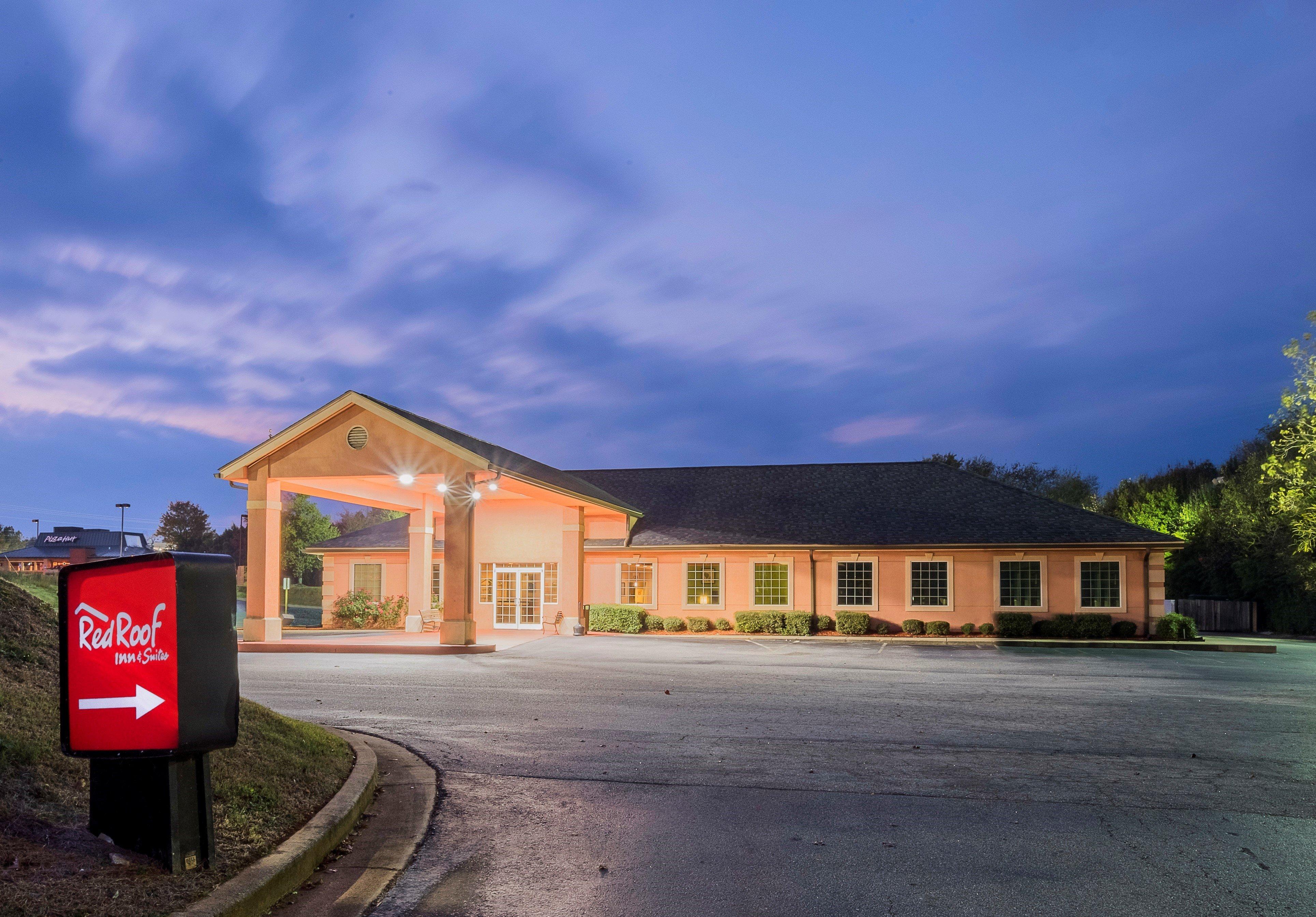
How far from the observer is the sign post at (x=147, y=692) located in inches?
187

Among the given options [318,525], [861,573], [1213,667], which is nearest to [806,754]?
[1213,667]

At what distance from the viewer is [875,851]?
600 cm

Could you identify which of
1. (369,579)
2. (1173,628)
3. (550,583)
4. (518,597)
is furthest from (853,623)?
(369,579)

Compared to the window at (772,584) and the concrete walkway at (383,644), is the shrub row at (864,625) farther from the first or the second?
the concrete walkway at (383,644)

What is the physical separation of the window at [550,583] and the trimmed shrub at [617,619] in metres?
1.61

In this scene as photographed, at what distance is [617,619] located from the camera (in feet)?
99.6

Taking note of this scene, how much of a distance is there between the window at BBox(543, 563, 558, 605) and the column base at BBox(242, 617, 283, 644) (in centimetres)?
901

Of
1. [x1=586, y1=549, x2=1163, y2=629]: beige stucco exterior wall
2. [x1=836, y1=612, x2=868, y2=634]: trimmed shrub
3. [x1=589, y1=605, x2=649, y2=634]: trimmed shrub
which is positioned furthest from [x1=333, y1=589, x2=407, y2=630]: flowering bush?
[x1=836, y1=612, x2=868, y2=634]: trimmed shrub

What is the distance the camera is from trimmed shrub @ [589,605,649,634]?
99.5ft

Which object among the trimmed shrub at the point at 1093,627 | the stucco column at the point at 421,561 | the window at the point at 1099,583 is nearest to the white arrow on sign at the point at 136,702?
the stucco column at the point at 421,561

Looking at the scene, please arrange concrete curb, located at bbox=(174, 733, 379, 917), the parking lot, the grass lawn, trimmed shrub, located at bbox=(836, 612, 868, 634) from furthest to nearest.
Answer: trimmed shrub, located at bbox=(836, 612, 868, 634), the parking lot, concrete curb, located at bbox=(174, 733, 379, 917), the grass lawn

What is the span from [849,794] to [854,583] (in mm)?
23690

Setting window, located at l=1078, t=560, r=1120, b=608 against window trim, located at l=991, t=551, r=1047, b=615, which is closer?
window, located at l=1078, t=560, r=1120, b=608

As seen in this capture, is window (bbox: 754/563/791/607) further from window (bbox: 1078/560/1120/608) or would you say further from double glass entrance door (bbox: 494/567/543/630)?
window (bbox: 1078/560/1120/608)
